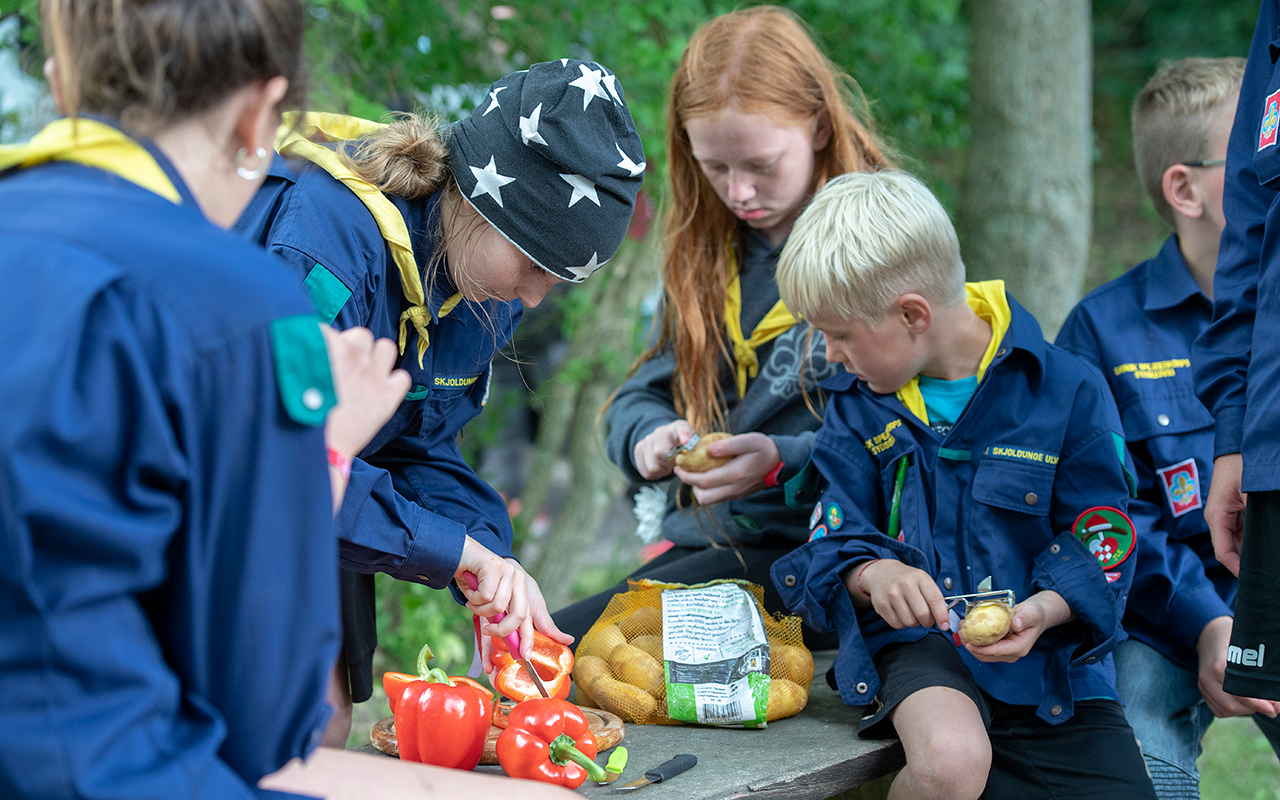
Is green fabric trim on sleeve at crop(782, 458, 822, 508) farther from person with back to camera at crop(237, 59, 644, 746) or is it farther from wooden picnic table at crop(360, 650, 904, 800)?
person with back to camera at crop(237, 59, 644, 746)

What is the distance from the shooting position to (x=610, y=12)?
3.92 metres

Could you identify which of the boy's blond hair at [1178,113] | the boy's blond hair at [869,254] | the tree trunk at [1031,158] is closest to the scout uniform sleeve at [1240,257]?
the boy's blond hair at [869,254]

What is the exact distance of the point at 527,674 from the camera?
2.12 m

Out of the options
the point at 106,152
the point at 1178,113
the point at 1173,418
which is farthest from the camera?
the point at 1178,113

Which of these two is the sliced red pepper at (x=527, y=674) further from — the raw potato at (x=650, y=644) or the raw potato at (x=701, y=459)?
the raw potato at (x=701, y=459)

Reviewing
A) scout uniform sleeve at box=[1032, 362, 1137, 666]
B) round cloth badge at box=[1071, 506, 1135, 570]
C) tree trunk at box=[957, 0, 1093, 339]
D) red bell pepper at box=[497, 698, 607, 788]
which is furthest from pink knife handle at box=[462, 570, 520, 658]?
tree trunk at box=[957, 0, 1093, 339]

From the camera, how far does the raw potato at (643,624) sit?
233cm

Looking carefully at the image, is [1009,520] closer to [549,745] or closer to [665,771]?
[665,771]

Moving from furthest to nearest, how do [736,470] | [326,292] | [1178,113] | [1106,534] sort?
[1178,113]
[736,470]
[1106,534]
[326,292]

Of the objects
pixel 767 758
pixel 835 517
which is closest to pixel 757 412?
pixel 835 517

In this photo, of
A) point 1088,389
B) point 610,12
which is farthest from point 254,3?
Result: point 610,12

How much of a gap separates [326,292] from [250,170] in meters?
0.64

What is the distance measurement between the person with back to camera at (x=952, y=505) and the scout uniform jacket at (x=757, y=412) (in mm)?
303

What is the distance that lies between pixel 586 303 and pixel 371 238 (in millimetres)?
2718
